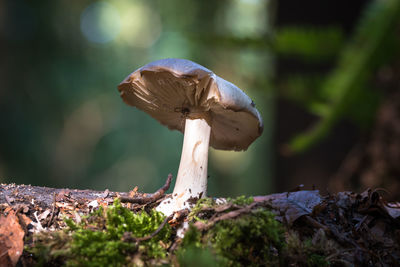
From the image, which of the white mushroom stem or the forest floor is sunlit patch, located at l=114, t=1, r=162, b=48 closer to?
the white mushroom stem

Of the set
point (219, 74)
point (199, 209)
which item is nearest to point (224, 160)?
point (219, 74)

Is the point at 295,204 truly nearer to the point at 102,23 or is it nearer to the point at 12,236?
the point at 12,236

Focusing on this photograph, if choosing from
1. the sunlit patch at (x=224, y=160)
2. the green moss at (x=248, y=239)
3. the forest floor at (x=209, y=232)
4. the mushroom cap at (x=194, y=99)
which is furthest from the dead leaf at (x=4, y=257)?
the sunlit patch at (x=224, y=160)

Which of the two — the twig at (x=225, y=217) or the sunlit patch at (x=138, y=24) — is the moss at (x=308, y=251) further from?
the sunlit patch at (x=138, y=24)

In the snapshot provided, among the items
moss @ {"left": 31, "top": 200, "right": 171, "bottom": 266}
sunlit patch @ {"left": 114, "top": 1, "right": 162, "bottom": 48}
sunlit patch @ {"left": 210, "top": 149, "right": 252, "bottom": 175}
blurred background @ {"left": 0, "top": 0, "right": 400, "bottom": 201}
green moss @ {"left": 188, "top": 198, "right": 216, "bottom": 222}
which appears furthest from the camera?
sunlit patch @ {"left": 114, "top": 1, "right": 162, "bottom": 48}

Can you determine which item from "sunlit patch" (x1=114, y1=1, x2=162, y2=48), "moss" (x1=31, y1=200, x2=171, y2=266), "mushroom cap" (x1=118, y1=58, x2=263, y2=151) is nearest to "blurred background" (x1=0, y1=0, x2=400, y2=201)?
"sunlit patch" (x1=114, y1=1, x2=162, y2=48)

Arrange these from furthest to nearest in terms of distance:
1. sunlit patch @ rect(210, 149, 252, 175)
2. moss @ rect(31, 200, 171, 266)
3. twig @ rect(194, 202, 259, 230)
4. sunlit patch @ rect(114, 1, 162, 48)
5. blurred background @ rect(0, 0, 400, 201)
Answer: sunlit patch @ rect(114, 1, 162, 48), sunlit patch @ rect(210, 149, 252, 175), blurred background @ rect(0, 0, 400, 201), twig @ rect(194, 202, 259, 230), moss @ rect(31, 200, 171, 266)

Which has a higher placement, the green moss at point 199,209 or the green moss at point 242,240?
Result: the green moss at point 199,209
